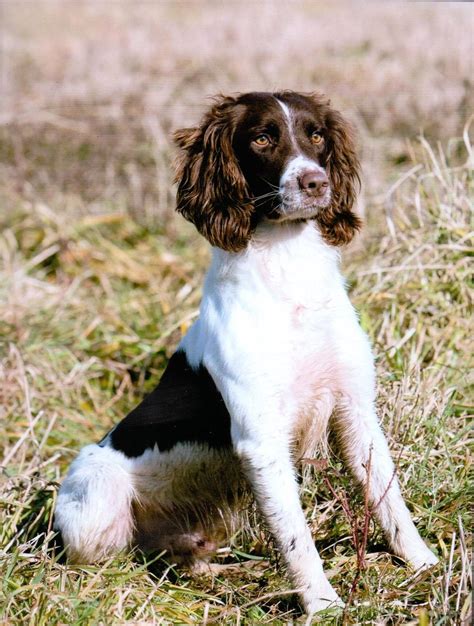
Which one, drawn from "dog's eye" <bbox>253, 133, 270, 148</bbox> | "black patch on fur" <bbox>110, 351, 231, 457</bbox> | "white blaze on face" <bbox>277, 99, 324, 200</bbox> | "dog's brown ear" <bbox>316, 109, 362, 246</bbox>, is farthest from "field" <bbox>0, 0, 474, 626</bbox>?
"dog's eye" <bbox>253, 133, 270, 148</bbox>

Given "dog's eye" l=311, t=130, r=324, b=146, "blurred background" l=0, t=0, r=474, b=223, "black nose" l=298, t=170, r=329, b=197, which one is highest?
"blurred background" l=0, t=0, r=474, b=223

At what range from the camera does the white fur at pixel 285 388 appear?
8.75 feet

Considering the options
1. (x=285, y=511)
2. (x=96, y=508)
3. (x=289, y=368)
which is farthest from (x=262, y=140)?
(x=96, y=508)

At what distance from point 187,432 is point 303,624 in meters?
0.73

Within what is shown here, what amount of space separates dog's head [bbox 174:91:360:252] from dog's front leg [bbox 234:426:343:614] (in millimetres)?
615

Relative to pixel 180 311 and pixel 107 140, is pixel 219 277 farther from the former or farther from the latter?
→ pixel 107 140

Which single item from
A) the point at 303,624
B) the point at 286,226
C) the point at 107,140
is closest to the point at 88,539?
the point at 303,624

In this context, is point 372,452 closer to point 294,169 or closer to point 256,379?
point 256,379

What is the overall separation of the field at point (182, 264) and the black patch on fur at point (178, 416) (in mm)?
400

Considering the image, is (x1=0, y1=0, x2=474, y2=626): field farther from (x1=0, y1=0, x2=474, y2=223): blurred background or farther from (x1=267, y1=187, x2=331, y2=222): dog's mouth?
(x1=267, y1=187, x2=331, y2=222): dog's mouth

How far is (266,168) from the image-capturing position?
2850 millimetres

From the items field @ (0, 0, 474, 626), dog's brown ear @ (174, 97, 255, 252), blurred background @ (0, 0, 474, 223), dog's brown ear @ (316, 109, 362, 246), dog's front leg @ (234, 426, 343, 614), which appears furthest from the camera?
blurred background @ (0, 0, 474, 223)

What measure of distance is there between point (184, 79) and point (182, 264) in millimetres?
3294

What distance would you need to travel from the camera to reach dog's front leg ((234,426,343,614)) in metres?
2.60
